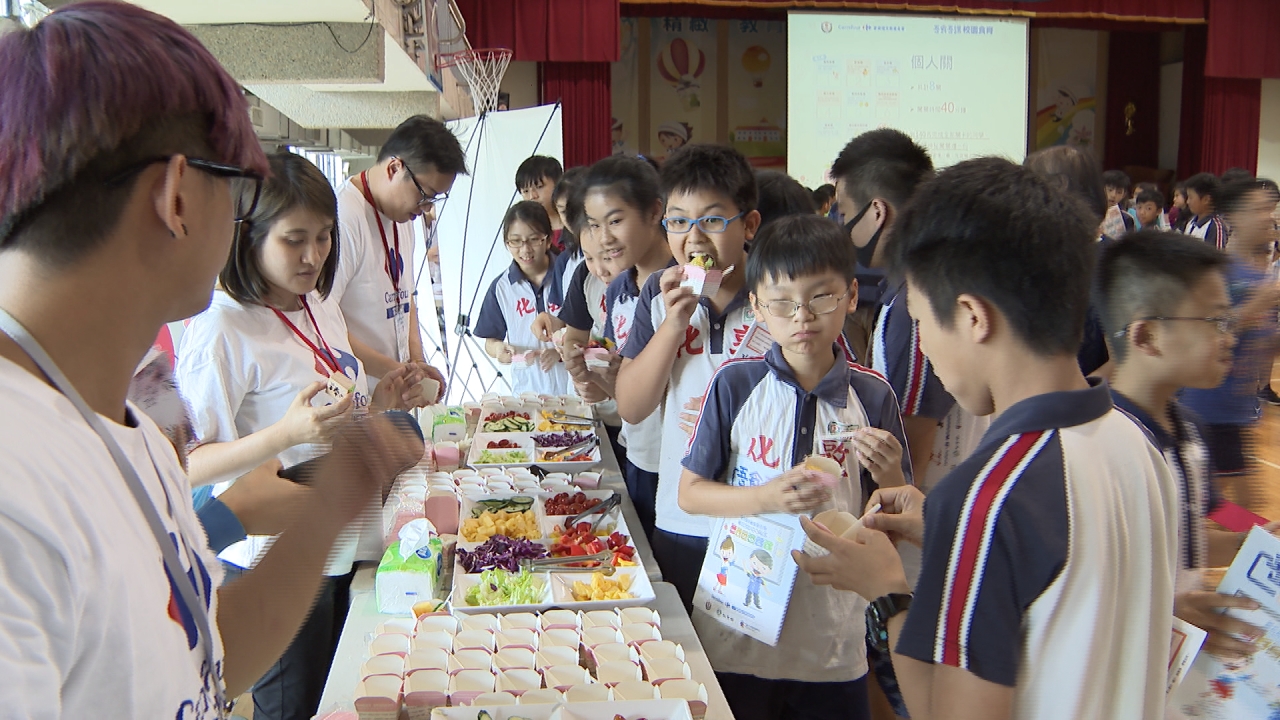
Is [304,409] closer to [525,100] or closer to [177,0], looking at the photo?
[177,0]

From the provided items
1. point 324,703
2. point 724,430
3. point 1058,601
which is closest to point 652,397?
point 724,430

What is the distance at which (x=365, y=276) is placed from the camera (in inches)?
113

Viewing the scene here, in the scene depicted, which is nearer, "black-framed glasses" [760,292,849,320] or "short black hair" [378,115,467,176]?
"black-framed glasses" [760,292,849,320]

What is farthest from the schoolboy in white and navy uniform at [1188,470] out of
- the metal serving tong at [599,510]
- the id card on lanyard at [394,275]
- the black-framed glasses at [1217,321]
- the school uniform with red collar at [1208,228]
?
the school uniform with red collar at [1208,228]

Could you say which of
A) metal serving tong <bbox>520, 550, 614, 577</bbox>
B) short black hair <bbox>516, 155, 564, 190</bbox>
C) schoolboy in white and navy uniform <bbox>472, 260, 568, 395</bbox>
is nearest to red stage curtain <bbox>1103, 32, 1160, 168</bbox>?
short black hair <bbox>516, 155, 564, 190</bbox>

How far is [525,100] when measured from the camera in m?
10.3

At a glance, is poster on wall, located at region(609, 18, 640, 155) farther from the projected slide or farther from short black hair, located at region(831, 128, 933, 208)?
short black hair, located at region(831, 128, 933, 208)

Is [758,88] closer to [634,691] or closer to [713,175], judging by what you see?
[713,175]

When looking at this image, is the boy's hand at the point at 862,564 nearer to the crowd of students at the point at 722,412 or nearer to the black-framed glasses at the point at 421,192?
the crowd of students at the point at 722,412

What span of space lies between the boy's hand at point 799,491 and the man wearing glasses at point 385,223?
1574 millimetres

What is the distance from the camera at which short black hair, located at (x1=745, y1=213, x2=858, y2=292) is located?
1790 millimetres

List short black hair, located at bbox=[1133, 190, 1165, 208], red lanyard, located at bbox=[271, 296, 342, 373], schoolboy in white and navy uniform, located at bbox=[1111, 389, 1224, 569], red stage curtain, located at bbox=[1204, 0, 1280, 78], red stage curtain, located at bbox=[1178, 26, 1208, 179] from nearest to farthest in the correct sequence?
schoolboy in white and navy uniform, located at bbox=[1111, 389, 1224, 569] < red lanyard, located at bbox=[271, 296, 342, 373] < short black hair, located at bbox=[1133, 190, 1165, 208] < red stage curtain, located at bbox=[1204, 0, 1280, 78] < red stage curtain, located at bbox=[1178, 26, 1208, 179]

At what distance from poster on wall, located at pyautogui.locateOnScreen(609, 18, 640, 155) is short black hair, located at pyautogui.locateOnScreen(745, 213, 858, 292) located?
9.88 m

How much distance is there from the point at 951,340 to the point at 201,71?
80cm
